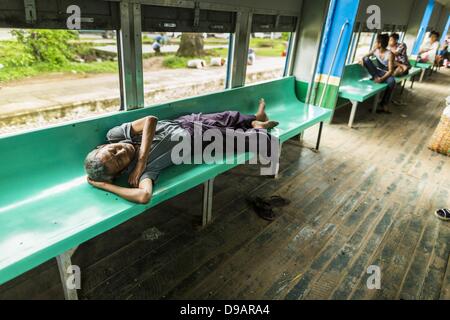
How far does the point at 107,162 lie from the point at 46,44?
123 cm

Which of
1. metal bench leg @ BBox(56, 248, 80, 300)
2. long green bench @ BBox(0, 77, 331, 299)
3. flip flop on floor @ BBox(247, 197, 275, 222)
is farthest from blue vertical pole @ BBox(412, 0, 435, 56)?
metal bench leg @ BBox(56, 248, 80, 300)

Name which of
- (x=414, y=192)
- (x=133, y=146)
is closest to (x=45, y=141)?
(x=133, y=146)

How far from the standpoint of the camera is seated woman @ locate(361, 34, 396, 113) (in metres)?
6.34

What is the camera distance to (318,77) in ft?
18.0

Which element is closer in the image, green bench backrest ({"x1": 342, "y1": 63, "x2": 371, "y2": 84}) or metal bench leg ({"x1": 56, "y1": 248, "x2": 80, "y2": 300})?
metal bench leg ({"x1": 56, "y1": 248, "x2": 80, "y2": 300})

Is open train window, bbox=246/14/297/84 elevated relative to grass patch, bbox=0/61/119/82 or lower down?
elevated

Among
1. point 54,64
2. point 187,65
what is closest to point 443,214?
point 54,64

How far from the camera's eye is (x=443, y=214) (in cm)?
314

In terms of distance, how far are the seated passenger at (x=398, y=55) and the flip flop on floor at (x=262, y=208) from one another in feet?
18.6

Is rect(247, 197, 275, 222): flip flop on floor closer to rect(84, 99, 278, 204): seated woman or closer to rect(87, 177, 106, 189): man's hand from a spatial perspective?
rect(84, 99, 278, 204): seated woman

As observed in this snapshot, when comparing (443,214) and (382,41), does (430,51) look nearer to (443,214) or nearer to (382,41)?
(382,41)

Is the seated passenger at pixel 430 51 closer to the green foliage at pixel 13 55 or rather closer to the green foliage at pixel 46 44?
the green foliage at pixel 46 44

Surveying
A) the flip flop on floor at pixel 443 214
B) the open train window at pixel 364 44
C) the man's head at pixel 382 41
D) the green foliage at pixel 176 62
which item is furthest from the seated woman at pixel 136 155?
the open train window at pixel 364 44

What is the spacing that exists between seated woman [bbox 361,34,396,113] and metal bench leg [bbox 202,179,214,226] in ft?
17.5
